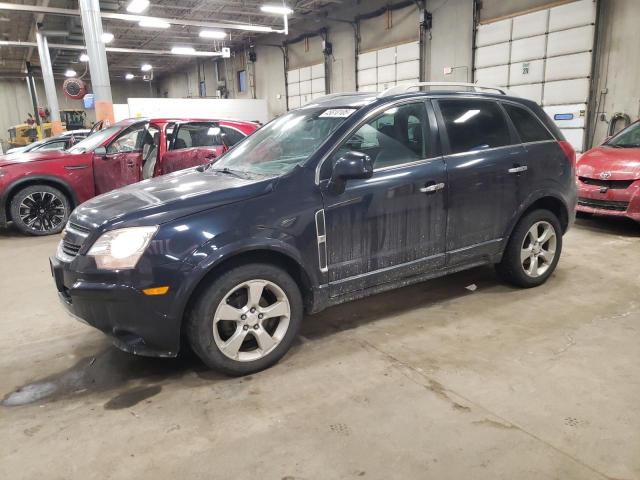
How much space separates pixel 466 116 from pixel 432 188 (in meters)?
0.72

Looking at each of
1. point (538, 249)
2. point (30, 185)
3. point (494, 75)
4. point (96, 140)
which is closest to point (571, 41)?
point (494, 75)

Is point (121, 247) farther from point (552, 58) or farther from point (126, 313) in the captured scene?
point (552, 58)

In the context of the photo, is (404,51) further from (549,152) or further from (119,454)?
(119,454)

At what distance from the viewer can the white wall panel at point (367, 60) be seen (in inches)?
572

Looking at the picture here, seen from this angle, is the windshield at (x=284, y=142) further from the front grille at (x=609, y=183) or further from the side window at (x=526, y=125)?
the front grille at (x=609, y=183)

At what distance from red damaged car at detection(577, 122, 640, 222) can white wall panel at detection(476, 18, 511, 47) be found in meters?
5.53

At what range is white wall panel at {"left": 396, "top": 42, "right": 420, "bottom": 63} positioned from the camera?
13211 mm

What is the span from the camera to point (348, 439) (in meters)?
2.11

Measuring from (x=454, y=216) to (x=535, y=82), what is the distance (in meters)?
8.99

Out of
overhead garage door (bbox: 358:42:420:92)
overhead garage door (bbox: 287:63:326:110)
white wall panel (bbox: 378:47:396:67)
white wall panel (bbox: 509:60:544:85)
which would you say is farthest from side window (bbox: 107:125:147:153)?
overhead garage door (bbox: 287:63:326:110)

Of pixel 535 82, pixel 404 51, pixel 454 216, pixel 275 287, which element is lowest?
pixel 275 287

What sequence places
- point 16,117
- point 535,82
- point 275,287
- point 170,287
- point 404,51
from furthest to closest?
point 16,117
point 404,51
point 535,82
point 275,287
point 170,287

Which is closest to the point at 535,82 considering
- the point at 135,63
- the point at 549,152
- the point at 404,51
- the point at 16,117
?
the point at 404,51

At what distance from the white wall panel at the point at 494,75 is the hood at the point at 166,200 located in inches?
399
